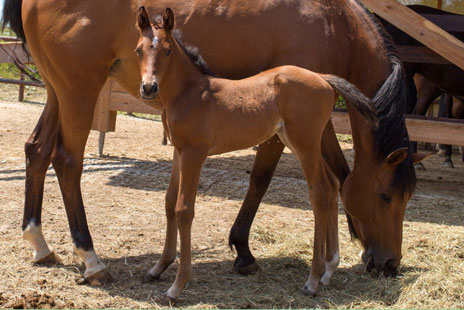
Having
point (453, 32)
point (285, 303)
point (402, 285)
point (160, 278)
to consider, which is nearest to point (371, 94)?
point (402, 285)

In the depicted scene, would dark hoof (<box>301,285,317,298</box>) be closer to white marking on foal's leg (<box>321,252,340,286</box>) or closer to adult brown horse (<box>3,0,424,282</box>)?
white marking on foal's leg (<box>321,252,340,286</box>)

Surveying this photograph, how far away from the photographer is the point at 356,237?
4.46 meters

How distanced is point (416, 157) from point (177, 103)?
1.79 meters

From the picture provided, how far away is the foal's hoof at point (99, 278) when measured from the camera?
12.4 feet

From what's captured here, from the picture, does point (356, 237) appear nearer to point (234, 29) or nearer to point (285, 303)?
point (285, 303)

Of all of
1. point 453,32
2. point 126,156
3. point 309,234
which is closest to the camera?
point 309,234

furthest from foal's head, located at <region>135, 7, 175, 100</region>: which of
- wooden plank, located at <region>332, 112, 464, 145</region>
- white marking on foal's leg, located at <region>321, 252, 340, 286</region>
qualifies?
wooden plank, located at <region>332, 112, 464, 145</region>

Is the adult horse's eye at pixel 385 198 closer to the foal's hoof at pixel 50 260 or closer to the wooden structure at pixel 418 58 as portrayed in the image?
the wooden structure at pixel 418 58

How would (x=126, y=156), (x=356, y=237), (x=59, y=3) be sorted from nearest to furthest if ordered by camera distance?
(x=59, y=3) → (x=356, y=237) → (x=126, y=156)

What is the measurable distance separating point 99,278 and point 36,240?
0.68 metres

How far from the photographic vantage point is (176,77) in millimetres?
3523

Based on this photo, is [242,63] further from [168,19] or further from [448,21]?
[448,21]

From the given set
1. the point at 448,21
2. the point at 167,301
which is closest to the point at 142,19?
the point at 167,301

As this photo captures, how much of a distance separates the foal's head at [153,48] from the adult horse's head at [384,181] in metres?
1.47
